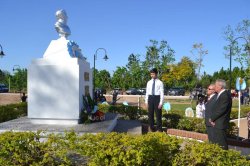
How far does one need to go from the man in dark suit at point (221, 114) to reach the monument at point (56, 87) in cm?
308

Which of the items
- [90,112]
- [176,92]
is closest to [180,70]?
[176,92]

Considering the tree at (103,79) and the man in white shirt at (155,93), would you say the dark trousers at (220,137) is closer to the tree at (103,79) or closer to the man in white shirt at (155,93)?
the man in white shirt at (155,93)

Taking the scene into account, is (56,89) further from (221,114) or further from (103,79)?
(103,79)

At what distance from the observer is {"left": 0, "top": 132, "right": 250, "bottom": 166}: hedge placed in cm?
406

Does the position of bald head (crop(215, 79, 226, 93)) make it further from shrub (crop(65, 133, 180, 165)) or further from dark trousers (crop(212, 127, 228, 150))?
shrub (crop(65, 133, 180, 165))

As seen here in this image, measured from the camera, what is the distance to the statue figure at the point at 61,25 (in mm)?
7891

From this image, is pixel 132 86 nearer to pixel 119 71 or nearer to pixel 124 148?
pixel 119 71

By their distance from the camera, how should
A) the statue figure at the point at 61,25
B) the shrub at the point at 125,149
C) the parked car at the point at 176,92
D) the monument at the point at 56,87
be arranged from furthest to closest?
the parked car at the point at 176,92
the statue figure at the point at 61,25
the monument at the point at 56,87
the shrub at the point at 125,149

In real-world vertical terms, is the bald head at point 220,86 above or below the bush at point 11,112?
above

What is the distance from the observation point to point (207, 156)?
4.13 meters

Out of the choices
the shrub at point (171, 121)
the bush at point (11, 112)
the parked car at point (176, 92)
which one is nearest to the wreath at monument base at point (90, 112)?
the shrub at point (171, 121)

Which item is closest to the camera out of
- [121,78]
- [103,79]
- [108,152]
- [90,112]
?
[108,152]

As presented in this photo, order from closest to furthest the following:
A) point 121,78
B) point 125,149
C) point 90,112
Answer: point 125,149, point 90,112, point 121,78

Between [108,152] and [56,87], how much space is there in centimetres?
366
